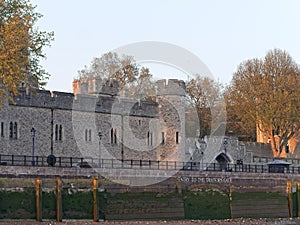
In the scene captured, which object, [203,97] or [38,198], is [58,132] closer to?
[38,198]

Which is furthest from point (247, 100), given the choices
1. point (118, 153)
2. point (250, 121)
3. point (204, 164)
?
point (118, 153)

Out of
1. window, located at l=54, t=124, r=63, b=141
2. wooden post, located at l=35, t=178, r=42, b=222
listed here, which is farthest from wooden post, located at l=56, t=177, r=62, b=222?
window, located at l=54, t=124, r=63, b=141

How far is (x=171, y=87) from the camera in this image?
52875mm

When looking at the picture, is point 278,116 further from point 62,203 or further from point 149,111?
point 62,203

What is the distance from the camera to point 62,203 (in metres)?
32.4

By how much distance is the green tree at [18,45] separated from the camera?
114ft

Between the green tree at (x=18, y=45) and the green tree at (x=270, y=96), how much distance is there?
30.4 m

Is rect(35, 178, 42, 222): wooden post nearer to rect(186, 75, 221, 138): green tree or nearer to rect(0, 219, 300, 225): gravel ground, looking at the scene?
rect(0, 219, 300, 225): gravel ground

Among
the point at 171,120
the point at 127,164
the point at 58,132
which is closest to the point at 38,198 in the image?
the point at 58,132

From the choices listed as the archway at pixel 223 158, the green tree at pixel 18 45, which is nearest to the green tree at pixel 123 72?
the archway at pixel 223 158

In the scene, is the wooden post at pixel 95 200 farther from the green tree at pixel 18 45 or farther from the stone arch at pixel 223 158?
the stone arch at pixel 223 158

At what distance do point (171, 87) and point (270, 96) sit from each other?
605 inches

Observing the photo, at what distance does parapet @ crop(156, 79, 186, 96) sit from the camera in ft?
173

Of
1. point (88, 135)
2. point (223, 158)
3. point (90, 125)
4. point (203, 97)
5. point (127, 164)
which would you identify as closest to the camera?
point (88, 135)
